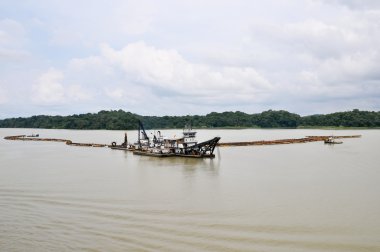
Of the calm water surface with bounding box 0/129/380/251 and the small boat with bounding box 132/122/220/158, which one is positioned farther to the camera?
the small boat with bounding box 132/122/220/158

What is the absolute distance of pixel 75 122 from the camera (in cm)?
18562

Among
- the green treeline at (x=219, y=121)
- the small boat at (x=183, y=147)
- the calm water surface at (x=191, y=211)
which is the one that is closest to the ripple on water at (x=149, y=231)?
the calm water surface at (x=191, y=211)

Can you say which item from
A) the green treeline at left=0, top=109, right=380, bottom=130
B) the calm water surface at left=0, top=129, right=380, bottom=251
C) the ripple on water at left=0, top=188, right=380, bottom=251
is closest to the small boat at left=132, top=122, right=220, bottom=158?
the calm water surface at left=0, top=129, right=380, bottom=251

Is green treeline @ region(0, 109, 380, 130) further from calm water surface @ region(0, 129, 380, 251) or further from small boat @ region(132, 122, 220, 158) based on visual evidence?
calm water surface @ region(0, 129, 380, 251)

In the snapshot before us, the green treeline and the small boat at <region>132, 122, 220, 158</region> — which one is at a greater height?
the green treeline

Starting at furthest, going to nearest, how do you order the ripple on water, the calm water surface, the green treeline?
1. the green treeline
2. the calm water surface
3. the ripple on water

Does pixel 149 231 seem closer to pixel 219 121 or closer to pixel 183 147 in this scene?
pixel 183 147

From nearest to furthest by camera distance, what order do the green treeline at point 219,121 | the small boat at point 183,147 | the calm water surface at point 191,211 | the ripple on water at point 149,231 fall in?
the ripple on water at point 149,231, the calm water surface at point 191,211, the small boat at point 183,147, the green treeline at point 219,121

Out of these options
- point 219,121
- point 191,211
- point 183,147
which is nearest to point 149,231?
point 191,211

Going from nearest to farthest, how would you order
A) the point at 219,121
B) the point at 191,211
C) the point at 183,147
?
the point at 191,211 → the point at 183,147 → the point at 219,121

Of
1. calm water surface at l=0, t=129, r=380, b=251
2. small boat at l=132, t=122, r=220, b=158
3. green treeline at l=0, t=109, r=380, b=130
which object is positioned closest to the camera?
calm water surface at l=0, t=129, r=380, b=251

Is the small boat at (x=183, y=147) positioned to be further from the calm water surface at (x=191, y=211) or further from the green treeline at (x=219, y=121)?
the green treeline at (x=219, y=121)

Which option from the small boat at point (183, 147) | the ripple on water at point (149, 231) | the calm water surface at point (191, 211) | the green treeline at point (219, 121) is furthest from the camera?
the green treeline at point (219, 121)

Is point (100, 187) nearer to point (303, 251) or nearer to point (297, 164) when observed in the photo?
point (303, 251)
